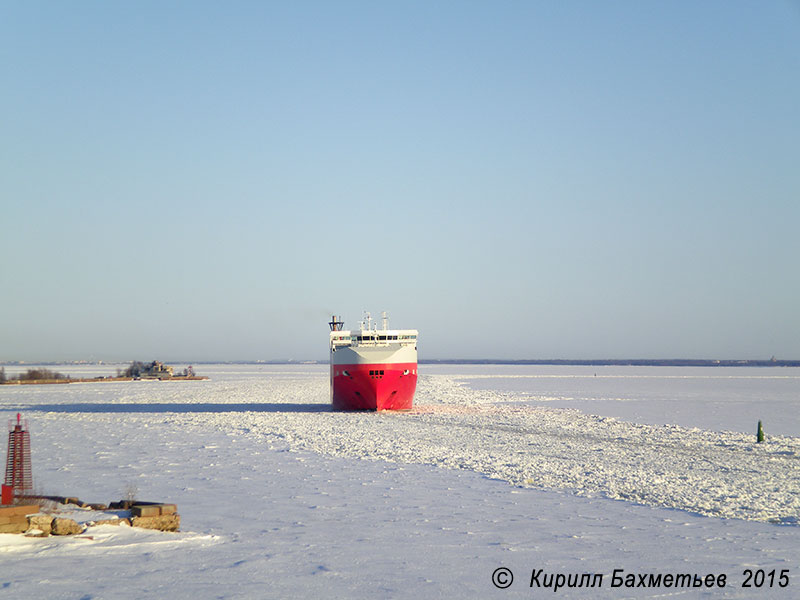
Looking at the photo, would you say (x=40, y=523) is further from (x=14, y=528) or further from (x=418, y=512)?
(x=418, y=512)

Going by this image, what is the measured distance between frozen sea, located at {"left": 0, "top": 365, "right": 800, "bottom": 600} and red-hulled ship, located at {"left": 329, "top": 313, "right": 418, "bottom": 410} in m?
8.23

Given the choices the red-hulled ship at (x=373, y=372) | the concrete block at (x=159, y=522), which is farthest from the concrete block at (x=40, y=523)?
the red-hulled ship at (x=373, y=372)

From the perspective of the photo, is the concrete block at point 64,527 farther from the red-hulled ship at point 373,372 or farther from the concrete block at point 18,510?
the red-hulled ship at point 373,372

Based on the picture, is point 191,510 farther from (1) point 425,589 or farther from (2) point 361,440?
(2) point 361,440

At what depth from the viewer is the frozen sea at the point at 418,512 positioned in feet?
23.9

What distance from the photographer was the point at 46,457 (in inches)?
645

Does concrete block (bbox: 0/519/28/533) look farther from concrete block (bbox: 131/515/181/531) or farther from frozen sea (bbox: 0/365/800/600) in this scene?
concrete block (bbox: 131/515/181/531)

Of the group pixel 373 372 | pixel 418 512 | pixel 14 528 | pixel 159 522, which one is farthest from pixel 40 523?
pixel 373 372

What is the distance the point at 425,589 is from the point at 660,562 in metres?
2.68

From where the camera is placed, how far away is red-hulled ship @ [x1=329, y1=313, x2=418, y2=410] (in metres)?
31.8

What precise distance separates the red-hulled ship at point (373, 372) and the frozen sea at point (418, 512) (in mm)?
8233

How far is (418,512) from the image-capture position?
34.9 feet

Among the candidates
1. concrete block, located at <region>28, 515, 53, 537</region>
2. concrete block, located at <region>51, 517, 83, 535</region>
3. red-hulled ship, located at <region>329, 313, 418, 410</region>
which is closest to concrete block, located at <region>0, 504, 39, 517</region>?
concrete block, located at <region>28, 515, 53, 537</region>

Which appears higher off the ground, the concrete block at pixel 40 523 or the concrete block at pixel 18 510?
the concrete block at pixel 18 510
